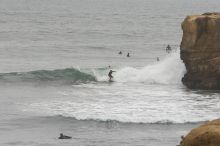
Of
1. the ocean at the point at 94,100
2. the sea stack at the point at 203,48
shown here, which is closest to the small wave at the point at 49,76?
the ocean at the point at 94,100

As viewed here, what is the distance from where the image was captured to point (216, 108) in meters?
37.8

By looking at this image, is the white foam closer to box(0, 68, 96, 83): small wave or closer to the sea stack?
box(0, 68, 96, 83): small wave

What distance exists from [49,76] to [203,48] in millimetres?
15002

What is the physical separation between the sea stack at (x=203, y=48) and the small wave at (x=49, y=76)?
1058 centimetres

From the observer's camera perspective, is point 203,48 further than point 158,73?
No

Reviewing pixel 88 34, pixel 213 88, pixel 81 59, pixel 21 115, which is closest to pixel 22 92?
pixel 21 115

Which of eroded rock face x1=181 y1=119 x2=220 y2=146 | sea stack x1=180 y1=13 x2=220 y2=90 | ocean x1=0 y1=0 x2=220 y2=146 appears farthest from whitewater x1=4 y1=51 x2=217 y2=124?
eroded rock face x1=181 y1=119 x2=220 y2=146

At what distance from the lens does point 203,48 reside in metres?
45.1

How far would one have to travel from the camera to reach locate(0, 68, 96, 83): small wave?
173 feet

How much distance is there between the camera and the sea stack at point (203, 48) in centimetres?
4477

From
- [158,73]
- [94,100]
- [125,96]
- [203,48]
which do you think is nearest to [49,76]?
[158,73]

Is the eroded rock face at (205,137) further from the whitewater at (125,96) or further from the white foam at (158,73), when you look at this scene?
the white foam at (158,73)

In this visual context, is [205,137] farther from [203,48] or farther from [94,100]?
[203,48]

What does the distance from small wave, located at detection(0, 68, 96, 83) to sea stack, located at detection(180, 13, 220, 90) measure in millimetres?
10584
